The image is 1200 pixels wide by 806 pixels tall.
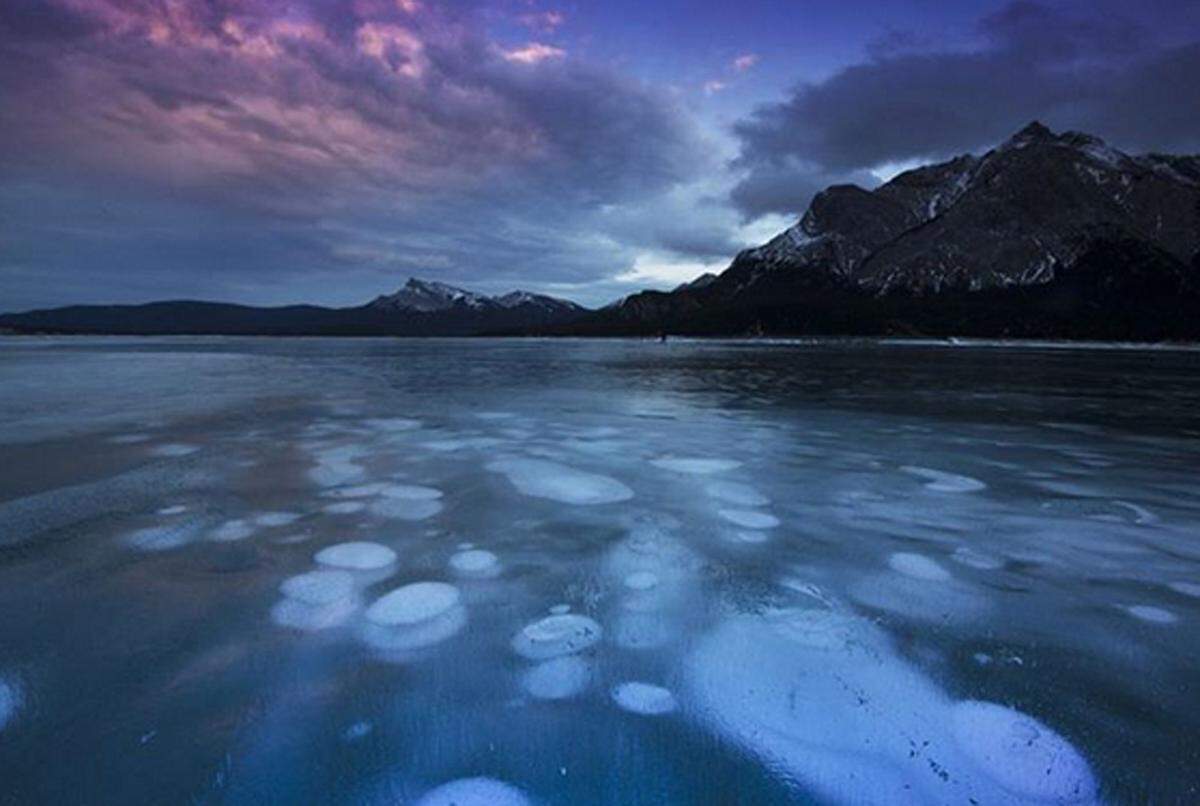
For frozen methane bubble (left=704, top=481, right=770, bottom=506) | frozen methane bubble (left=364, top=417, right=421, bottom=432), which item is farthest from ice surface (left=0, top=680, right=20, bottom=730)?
frozen methane bubble (left=364, top=417, right=421, bottom=432)

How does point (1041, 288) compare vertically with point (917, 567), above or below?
above

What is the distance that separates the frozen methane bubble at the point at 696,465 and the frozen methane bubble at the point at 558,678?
14.1ft

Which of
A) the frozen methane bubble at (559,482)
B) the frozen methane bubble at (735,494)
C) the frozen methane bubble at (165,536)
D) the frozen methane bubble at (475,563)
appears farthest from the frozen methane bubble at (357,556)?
the frozen methane bubble at (735,494)

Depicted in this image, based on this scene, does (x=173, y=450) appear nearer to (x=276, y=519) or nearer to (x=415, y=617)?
(x=276, y=519)

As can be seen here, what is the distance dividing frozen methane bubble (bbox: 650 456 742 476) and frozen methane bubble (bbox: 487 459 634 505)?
3.26 ft

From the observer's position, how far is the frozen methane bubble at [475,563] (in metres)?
4.11

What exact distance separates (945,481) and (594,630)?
205 inches

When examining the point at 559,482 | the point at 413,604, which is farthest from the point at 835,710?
the point at 559,482

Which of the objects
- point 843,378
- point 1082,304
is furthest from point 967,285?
point 843,378

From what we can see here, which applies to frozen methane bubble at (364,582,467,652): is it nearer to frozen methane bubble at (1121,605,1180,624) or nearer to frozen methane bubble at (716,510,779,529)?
frozen methane bubble at (716,510,779,529)

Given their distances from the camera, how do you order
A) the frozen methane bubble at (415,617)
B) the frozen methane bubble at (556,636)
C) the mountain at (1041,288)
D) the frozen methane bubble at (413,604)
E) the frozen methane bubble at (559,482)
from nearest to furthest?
the frozen methane bubble at (556,636), the frozen methane bubble at (415,617), the frozen methane bubble at (413,604), the frozen methane bubble at (559,482), the mountain at (1041,288)

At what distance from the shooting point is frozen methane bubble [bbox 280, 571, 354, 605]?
3.71 meters

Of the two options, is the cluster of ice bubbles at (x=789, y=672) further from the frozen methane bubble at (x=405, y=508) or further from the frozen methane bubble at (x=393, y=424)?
the frozen methane bubble at (x=393, y=424)

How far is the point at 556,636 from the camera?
3.30 meters
